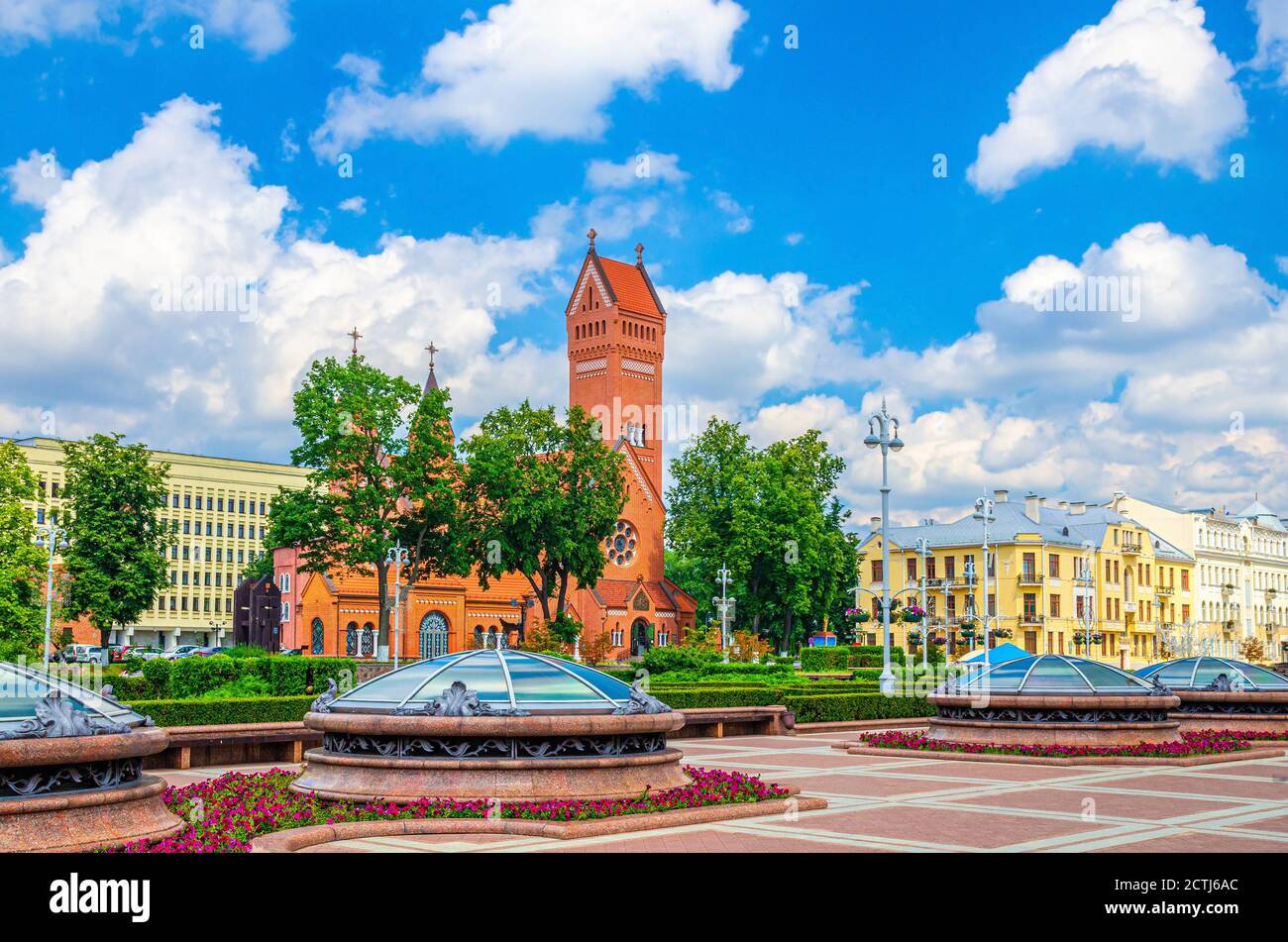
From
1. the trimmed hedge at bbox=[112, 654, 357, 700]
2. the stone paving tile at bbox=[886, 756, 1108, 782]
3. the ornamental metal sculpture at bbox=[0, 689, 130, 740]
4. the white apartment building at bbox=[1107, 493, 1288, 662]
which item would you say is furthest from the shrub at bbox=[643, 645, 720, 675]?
the white apartment building at bbox=[1107, 493, 1288, 662]

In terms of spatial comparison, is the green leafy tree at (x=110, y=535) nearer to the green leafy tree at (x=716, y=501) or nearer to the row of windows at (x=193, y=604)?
the green leafy tree at (x=716, y=501)

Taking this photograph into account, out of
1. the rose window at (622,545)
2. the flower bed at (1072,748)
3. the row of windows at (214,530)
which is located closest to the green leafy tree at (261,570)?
the row of windows at (214,530)

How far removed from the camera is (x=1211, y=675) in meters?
26.2

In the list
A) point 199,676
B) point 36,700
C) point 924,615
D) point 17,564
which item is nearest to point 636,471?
point 924,615

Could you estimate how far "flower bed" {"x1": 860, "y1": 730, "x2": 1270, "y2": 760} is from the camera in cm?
1950

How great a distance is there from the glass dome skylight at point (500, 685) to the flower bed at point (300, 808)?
1.03 metres

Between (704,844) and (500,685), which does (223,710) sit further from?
(704,844)

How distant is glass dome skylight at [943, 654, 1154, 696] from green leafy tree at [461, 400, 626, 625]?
104 feet

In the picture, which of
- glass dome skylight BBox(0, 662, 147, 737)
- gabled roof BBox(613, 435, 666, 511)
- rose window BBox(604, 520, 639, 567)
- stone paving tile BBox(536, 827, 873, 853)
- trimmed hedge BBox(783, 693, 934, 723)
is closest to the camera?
glass dome skylight BBox(0, 662, 147, 737)

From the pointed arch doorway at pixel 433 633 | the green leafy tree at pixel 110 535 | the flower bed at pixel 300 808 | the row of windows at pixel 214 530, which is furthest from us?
the row of windows at pixel 214 530

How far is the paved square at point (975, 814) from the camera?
35.3ft

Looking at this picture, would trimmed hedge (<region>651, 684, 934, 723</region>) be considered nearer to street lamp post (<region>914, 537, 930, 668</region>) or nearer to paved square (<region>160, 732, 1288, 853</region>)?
paved square (<region>160, 732, 1288, 853</region>)
